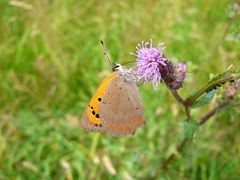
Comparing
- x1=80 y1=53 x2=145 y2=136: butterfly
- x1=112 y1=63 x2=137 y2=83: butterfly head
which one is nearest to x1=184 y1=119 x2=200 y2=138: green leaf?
x1=80 y1=53 x2=145 y2=136: butterfly

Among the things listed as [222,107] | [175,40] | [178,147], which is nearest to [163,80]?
[222,107]

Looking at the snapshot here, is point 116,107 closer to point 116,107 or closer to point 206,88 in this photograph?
point 116,107

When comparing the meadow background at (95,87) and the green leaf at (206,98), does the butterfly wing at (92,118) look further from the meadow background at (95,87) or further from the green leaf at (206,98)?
the meadow background at (95,87)

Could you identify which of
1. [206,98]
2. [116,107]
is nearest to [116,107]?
[116,107]

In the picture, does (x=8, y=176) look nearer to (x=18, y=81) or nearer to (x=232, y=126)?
(x=18, y=81)

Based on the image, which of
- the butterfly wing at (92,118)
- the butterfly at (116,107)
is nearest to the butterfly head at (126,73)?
the butterfly at (116,107)

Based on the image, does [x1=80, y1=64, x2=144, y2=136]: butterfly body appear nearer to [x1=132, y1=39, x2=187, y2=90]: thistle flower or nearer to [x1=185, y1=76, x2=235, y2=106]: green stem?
[x1=132, y1=39, x2=187, y2=90]: thistle flower

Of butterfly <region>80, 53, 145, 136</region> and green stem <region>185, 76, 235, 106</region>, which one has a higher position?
butterfly <region>80, 53, 145, 136</region>
